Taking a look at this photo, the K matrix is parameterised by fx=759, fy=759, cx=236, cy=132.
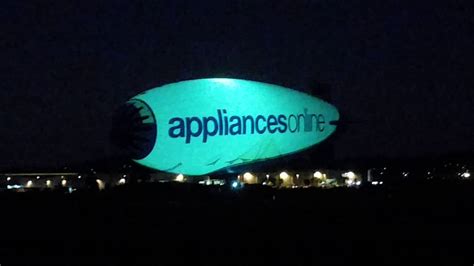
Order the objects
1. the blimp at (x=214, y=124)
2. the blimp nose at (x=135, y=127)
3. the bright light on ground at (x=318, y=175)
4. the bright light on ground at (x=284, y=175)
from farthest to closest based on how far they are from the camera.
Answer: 1. the bright light on ground at (x=318, y=175)
2. the bright light on ground at (x=284, y=175)
3. the blimp at (x=214, y=124)
4. the blimp nose at (x=135, y=127)

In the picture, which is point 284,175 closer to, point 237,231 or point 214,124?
point 214,124

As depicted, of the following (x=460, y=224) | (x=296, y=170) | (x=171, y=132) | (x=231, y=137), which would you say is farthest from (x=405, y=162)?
(x=460, y=224)

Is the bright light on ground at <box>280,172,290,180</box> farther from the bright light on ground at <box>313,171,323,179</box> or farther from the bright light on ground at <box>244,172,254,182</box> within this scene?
the bright light on ground at <box>244,172,254,182</box>

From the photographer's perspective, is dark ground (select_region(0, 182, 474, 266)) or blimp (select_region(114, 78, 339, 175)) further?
blimp (select_region(114, 78, 339, 175))

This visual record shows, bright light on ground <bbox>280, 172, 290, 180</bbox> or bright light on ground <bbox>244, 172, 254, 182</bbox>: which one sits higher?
bright light on ground <bbox>280, 172, 290, 180</bbox>

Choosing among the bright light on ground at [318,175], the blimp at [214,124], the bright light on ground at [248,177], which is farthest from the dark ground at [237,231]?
the bright light on ground at [318,175]

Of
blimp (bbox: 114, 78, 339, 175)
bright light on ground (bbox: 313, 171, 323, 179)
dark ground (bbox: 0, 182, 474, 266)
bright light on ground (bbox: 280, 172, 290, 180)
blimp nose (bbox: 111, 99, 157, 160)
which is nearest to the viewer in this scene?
dark ground (bbox: 0, 182, 474, 266)

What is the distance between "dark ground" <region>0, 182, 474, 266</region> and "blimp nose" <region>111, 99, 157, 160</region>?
1614 centimetres

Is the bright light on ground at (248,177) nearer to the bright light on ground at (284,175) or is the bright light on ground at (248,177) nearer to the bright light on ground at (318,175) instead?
the bright light on ground at (284,175)

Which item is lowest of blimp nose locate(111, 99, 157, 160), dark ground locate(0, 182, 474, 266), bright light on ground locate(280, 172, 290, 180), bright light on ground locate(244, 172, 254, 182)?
dark ground locate(0, 182, 474, 266)

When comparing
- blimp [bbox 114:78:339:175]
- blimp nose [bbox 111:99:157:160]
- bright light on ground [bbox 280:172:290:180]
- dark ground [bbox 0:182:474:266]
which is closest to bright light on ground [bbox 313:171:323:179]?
bright light on ground [bbox 280:172:290:180]

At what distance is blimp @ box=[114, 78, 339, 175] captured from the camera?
48031 millimetres

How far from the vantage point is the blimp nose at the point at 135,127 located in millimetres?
47406

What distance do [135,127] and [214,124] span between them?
6.82 meters
